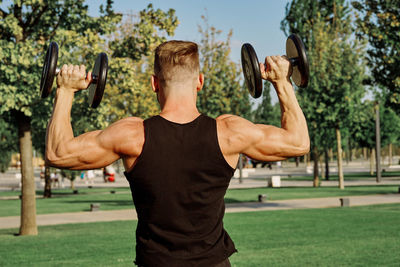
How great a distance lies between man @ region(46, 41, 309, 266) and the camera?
254 centimetres

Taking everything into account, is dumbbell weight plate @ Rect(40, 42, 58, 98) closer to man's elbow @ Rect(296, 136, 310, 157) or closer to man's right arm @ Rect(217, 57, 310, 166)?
man's right arm @ Rect(217, 57, 310, 166)

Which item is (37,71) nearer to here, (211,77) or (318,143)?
(211,77)

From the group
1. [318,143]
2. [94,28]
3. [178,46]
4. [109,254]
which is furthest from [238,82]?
[178,46]

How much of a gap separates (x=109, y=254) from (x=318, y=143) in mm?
24786

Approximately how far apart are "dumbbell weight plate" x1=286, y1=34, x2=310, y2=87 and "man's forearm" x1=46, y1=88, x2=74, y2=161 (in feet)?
4.07

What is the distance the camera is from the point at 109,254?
33.3ft

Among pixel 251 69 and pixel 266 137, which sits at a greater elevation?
pixel 251 69

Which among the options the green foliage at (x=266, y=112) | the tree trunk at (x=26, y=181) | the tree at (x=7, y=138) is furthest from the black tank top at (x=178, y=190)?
the green foliage at (x=266, y=112)

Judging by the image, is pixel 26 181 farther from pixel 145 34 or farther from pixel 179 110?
pixel 179 110

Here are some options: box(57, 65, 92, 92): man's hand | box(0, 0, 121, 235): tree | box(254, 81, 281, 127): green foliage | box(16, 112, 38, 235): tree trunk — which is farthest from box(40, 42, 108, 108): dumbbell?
box(254, 81, 281, 127): green foliage

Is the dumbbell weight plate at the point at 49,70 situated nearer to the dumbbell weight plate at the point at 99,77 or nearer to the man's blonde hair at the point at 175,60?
the dumbbell weight plate at the point at 99,77

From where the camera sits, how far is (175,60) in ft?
8.76

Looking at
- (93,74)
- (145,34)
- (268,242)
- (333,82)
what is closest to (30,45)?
(145,34)

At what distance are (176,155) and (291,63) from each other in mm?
914
